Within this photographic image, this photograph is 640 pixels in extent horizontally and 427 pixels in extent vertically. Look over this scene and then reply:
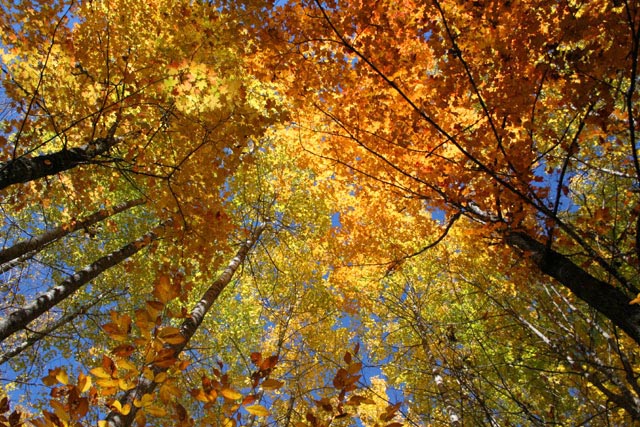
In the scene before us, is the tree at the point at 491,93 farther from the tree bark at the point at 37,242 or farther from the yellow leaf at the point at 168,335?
the tree bark at the point at 37,242

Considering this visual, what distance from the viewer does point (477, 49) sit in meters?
3.75

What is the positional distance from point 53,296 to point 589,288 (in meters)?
5.95

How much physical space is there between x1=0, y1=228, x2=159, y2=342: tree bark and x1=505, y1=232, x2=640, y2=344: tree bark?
437 cm

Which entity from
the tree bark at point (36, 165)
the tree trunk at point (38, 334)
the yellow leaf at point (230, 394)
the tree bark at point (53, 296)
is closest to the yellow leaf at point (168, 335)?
the yellow leaf at point (230, 394)

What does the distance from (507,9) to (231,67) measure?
11.3 feet

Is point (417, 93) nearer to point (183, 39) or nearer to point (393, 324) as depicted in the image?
point (183, 39)

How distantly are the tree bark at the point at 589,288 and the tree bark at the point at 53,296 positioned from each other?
14.3 ft

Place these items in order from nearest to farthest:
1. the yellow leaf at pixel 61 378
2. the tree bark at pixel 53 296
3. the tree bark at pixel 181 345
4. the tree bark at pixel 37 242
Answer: the yellow leaf at pixel 61 378 → the tree bark at pixel 181 345 → the tree bark at pixel 53 296 → the tree bark at pixel 37 242

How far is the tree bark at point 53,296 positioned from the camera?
3.82 m

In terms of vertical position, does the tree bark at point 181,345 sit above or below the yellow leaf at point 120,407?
above

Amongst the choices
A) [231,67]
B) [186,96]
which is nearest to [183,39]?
[231,67]

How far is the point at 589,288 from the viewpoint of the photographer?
8.80 feet

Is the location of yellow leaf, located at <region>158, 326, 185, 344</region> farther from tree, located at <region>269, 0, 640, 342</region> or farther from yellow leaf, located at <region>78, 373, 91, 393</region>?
tree, located at <region>269, 0, 640, 342</region>

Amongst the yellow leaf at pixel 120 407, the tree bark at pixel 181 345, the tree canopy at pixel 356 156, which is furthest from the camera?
the tree bark at pixel 181 345
